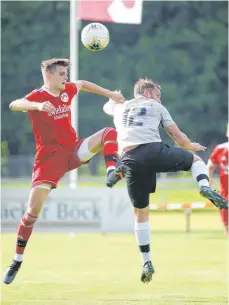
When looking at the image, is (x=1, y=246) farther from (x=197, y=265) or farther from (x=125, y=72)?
(x=125, y=72)

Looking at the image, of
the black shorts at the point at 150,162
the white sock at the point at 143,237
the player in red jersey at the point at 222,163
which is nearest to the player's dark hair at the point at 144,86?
the black shorts at the point at 150,162

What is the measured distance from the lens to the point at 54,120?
1024 centimetres

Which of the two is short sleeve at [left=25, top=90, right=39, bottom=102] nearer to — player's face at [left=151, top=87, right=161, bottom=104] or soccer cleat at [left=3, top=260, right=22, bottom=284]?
player's face at [left=151, top=87, right=161, bottom=104]

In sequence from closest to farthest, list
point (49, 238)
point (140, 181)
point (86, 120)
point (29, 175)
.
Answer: point (140, 181) < point (49, 238) < point (29, 175) < point (86, 120)

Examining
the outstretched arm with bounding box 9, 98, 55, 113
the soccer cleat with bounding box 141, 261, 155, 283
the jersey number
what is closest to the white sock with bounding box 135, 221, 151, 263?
the soccer cleat with bounding box 141, 261, 155, 283

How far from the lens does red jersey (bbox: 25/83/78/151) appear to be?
1021cm

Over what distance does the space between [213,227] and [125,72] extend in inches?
1049

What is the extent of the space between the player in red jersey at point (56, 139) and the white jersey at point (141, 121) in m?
0.18

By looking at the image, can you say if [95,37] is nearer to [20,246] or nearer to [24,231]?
[24,231]

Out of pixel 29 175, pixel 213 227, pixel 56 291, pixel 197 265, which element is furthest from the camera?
pixel 29 175

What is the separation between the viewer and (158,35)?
1844 inches

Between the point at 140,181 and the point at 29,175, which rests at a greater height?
the point at 140,181

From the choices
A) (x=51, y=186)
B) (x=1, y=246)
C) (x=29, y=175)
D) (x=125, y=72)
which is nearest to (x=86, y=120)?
(x=125, y=72)

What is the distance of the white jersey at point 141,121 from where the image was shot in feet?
32.2
